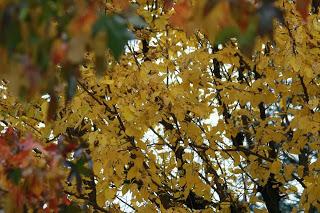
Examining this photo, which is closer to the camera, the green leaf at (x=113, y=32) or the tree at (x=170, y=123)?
the green leaf at (x=113, y=32)

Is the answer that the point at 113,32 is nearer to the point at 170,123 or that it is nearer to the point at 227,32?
the point at 227,32

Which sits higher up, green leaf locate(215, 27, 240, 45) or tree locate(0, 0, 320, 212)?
tree locate(0, 0, 320, 212)

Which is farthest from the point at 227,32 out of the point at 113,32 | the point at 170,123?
the point at 170,123

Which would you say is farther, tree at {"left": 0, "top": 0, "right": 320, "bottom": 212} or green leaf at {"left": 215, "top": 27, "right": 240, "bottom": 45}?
tree at {"left": 0, "top": 0, "right": 320, "bottom": 212}

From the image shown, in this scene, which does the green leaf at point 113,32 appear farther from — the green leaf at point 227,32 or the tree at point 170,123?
the tree at point 170,123

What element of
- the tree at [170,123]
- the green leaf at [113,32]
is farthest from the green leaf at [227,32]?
the tree at [170,123]

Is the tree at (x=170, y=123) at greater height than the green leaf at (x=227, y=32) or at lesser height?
greater

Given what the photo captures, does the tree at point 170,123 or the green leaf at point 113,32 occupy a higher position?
the tree at point 170,123

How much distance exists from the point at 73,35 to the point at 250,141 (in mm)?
4464

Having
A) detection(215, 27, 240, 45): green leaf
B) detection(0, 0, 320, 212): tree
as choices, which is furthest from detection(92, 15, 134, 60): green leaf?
detection(0, 0, 320, 212): tree

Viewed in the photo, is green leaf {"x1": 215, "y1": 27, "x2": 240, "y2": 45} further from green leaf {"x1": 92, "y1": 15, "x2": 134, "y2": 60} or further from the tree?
the tree

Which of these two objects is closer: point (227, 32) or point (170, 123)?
point (227, 32)

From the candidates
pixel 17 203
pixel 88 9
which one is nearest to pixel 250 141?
pixel 17 203

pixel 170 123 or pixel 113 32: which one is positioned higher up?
pixel 170 123
